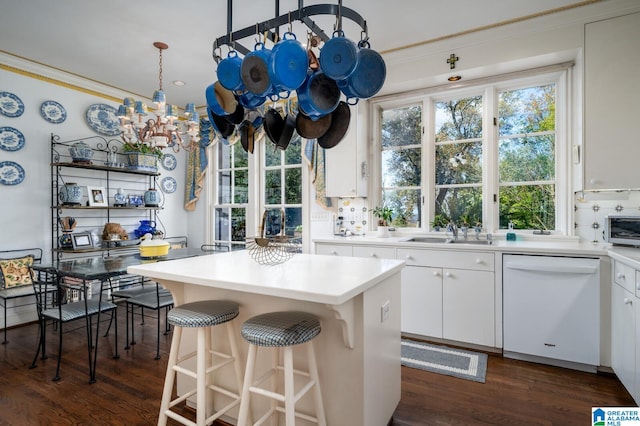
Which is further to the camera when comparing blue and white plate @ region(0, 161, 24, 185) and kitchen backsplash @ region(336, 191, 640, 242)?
blue and white plate @ region(0, 161, 24, 185)

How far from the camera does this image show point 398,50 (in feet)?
11.1

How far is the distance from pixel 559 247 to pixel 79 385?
363cm

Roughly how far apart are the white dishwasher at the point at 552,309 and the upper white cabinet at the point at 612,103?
0.71 metres

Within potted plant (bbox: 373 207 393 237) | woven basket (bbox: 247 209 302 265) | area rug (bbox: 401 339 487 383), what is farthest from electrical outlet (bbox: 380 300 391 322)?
potted plant (bbox: 373 207 393 237)

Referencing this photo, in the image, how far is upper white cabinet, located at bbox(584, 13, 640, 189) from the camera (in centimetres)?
254

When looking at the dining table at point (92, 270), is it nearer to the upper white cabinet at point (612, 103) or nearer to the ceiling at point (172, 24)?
the ceiling at point (172, 24)

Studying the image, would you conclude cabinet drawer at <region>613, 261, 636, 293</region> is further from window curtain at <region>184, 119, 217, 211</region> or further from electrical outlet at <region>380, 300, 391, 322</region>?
window curtain at <region>184, 119, 217, 211</region>

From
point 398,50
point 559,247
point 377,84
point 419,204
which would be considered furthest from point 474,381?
point 398,50

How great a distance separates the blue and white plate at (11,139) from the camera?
351 centimetres

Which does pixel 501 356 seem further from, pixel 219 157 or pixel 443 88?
pixel 219 157

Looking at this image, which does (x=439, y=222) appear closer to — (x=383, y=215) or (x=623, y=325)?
(x=383, y=215)

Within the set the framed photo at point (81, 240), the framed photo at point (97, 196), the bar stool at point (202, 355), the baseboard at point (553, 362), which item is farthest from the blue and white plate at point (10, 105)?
the baseboard at point (553, 362)

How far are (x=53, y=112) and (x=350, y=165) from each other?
11.2 ft

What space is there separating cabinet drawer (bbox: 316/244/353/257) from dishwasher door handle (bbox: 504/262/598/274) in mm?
1381
